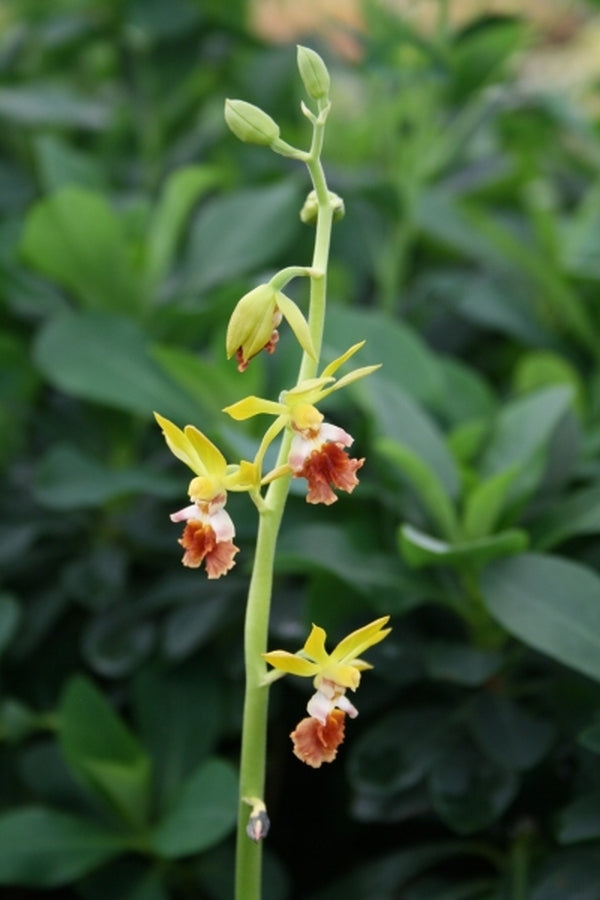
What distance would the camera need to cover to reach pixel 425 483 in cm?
114

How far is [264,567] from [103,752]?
1.89 ft

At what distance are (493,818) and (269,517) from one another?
52 cm

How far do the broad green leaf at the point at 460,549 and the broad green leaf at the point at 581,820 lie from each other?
0.23m

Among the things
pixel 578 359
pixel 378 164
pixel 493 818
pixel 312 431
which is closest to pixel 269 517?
pixel 312 431

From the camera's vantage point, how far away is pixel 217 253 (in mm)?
1643

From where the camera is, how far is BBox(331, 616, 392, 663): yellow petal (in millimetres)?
744

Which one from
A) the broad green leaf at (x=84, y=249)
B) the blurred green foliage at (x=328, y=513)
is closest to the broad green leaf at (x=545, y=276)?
the blurred green foliage at (x=328, y=513)

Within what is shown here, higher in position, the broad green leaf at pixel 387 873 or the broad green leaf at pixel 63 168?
the broad green leaf at pixel 63 168

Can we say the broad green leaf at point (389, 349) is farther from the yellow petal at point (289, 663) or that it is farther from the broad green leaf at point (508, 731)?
the yellow petal at point (289, 663)

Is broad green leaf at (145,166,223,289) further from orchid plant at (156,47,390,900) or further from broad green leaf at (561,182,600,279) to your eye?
orchid plant at (156,47,390,900)

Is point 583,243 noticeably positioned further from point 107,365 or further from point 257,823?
point 257,823

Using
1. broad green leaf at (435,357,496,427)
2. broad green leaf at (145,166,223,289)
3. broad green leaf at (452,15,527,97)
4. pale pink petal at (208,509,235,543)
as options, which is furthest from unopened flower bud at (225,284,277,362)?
broad green leaf at (452,15,527,97)

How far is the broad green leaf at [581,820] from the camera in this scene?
3.35 feet

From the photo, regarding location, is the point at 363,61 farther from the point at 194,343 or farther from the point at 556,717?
the point at 556,717
